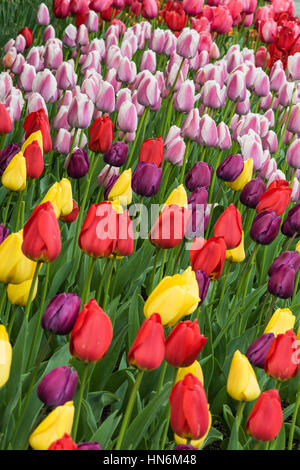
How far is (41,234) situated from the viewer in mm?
1708

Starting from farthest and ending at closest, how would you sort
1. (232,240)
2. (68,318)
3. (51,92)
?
(51,92)
(232,240)
(68,318)

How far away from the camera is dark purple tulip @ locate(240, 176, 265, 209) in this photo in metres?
2.74

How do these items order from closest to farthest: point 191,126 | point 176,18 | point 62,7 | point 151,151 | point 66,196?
point 66,196 < point 151,151 < point 191,126 < point 62,7 < point 176,18

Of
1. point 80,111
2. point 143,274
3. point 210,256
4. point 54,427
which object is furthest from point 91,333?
point 80,111

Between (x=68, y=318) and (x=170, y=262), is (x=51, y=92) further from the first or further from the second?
(x=68, y=318)

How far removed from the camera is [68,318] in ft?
5.43

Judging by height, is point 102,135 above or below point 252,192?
above

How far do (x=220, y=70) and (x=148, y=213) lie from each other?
1151 mm

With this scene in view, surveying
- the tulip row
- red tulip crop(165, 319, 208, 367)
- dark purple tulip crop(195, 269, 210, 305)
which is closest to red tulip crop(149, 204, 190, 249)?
the tulip row

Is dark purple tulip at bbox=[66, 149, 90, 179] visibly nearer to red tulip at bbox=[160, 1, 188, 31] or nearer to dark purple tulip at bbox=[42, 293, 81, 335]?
dark purple tulip at bbox=[42, 293, 81, 335]

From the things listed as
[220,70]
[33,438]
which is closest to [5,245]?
[33,438]

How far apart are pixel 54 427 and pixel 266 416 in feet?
1.38

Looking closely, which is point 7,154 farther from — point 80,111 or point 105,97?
point 105,97

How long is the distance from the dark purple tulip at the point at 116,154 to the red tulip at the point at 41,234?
1181 millimetres
